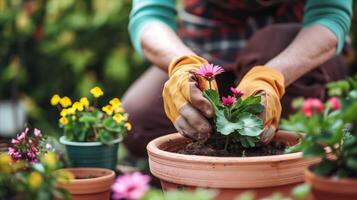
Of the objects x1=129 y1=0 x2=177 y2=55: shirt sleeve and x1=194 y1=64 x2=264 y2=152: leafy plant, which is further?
x1=129 y1=0 x2=177 y2=55: shirt sleeve

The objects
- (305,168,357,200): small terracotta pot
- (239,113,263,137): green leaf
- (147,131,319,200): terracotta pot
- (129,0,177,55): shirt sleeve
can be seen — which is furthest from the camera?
(129,0,177,55): shirt sleeve

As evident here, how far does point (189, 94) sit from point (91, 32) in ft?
6.63

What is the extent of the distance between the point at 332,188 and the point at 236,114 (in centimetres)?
41

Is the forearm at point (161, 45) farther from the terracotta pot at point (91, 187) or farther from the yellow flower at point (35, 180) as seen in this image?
the yellow flower at point (35, 180)

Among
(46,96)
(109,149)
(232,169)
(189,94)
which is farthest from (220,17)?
(46,96)

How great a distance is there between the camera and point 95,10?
3.12 meters

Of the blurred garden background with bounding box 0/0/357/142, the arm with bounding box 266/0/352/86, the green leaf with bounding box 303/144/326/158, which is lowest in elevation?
the blurred garden background with bounding box 0/0/357/142

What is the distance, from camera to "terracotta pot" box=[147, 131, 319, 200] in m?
1.07

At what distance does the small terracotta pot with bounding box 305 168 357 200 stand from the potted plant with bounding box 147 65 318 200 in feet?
0.81

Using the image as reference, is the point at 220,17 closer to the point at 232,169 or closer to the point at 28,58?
the point at 232,169

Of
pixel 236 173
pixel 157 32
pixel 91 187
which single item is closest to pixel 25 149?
pixel 91 187

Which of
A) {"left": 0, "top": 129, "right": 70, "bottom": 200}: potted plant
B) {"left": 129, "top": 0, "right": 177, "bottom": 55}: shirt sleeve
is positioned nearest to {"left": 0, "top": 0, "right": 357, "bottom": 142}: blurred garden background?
{"left": 129, "top": 0, "right": 177, "bottom": 55}: shirt sleeve

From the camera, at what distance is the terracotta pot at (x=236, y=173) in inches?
42.0

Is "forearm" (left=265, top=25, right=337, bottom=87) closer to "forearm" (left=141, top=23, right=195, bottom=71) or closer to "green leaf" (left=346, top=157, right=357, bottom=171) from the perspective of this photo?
"forearm" (left=141, top=23, right=195, bottom=71)
